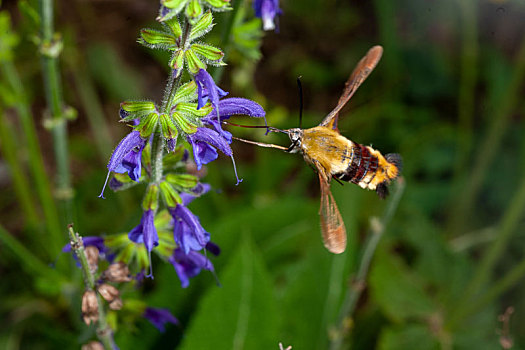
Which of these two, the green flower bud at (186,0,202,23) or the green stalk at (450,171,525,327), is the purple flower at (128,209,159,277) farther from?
the green stalk at (450,171,525,327)

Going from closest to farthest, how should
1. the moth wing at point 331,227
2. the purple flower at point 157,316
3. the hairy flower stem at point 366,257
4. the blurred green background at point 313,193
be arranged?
the moth wing at point 331,227
the purple flower at point 157,316
the hairy flower stem at point 366,257
the blurred green background at point 313,193

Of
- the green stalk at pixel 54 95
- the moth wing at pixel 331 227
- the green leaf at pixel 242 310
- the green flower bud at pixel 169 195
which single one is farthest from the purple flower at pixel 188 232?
the green stalk at pixel 54 95

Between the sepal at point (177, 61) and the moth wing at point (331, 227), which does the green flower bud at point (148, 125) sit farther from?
the moth wing at point (331, 227)

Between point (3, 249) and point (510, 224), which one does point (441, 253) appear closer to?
point (510, 224)

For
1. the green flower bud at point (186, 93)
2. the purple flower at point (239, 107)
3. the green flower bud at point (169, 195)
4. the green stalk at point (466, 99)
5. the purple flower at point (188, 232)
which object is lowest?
the green stalk at point (466, 99)

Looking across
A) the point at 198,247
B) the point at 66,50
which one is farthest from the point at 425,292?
the point at 66,50

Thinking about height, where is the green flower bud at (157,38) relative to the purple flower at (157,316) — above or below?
above
